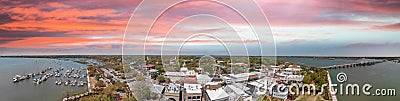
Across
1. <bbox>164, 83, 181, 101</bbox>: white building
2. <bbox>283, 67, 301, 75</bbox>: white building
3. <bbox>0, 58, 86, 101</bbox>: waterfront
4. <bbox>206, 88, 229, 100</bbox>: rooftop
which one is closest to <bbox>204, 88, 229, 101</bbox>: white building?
<bbox>206, 88, 229, 100</bbox>: rooftop

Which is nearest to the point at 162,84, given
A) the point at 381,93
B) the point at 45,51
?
the point at 45,51

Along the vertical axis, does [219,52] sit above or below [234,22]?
below

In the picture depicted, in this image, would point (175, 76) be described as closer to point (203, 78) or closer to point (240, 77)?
point (203, 78)

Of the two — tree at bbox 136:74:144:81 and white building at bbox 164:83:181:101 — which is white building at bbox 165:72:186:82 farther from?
tree at bbox 136:74:144:81

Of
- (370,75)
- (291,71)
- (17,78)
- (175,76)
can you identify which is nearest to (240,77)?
(175,76)

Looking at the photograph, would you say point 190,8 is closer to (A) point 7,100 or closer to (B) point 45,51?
(B) point 45,51

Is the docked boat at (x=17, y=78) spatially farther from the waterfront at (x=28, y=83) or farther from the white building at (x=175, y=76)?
the white building at (x=175, y=76)
